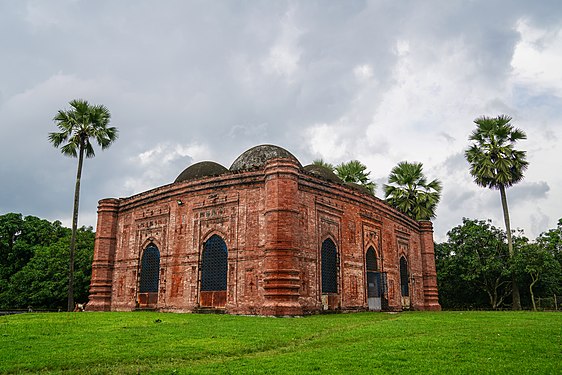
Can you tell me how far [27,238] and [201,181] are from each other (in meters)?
19.6

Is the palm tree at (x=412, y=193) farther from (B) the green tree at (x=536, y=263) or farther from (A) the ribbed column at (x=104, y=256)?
(A) the ribbed column at (x=104, y=256)

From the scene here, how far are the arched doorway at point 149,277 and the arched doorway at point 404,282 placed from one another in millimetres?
13624

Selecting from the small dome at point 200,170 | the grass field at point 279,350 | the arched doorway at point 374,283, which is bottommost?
the grass field at point 279,350

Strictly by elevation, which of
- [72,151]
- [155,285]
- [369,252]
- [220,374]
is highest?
[72,151]

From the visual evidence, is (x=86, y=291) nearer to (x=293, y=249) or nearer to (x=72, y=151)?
(x=72, y=151)

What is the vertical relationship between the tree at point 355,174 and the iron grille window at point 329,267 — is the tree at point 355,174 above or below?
above

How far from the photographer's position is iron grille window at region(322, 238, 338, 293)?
19.2 metres

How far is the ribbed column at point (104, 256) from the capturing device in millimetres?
23375

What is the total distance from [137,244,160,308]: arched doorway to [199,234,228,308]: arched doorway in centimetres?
327

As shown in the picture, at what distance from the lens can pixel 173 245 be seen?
20719 millimetres

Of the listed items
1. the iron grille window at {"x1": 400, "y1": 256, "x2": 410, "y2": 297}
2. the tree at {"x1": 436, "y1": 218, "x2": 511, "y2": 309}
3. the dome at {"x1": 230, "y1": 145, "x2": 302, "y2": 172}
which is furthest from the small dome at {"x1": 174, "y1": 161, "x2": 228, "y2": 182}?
the tree at {"x1": 436, "y1": 218, "x2": 511, "y2": 309}

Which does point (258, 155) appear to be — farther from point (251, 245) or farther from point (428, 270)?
point (428, 270)

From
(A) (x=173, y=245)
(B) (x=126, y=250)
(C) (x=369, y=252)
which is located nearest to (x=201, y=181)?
(A) (x=173, y=245)

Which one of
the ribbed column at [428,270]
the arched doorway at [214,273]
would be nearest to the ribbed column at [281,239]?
the arched doorway at [214,273]
